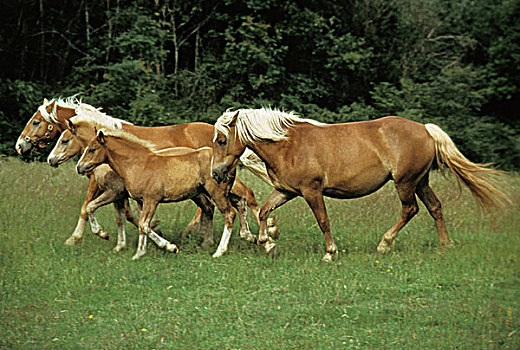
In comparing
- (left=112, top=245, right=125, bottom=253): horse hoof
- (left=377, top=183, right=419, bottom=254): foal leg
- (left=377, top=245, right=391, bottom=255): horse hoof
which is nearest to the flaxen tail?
(left=377, top=183, right=419, bottom=254): foal leg

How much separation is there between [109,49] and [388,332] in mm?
17156

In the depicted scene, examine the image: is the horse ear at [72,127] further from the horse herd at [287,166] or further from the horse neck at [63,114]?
the horse neck at [63,114]

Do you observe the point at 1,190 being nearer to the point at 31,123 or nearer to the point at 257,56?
the point at 31,123

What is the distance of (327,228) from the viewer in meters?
8.19

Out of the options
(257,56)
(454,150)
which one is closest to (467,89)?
(257,56)

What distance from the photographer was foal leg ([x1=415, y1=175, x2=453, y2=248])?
8.62 metres

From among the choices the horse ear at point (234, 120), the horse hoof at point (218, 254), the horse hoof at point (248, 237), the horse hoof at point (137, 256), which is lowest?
the horse hoof at point (137, 256)

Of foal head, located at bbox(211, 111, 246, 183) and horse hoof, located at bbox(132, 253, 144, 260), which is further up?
foal head, located at bbox(211, 111, 246, 183)

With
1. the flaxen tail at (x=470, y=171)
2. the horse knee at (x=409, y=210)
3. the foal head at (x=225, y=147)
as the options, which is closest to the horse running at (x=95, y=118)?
the foal head at (x=225, y=147)

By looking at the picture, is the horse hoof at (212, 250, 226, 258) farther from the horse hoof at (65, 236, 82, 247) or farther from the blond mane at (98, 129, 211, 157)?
the horse hoof at (65, 236, 82, 247)

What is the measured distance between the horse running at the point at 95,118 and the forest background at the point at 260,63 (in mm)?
8095

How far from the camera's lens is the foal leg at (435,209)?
8625 mm

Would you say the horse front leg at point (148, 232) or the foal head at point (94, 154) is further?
the foal head at point (94, 154)

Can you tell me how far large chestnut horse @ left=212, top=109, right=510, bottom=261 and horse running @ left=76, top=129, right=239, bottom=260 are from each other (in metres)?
0.41
